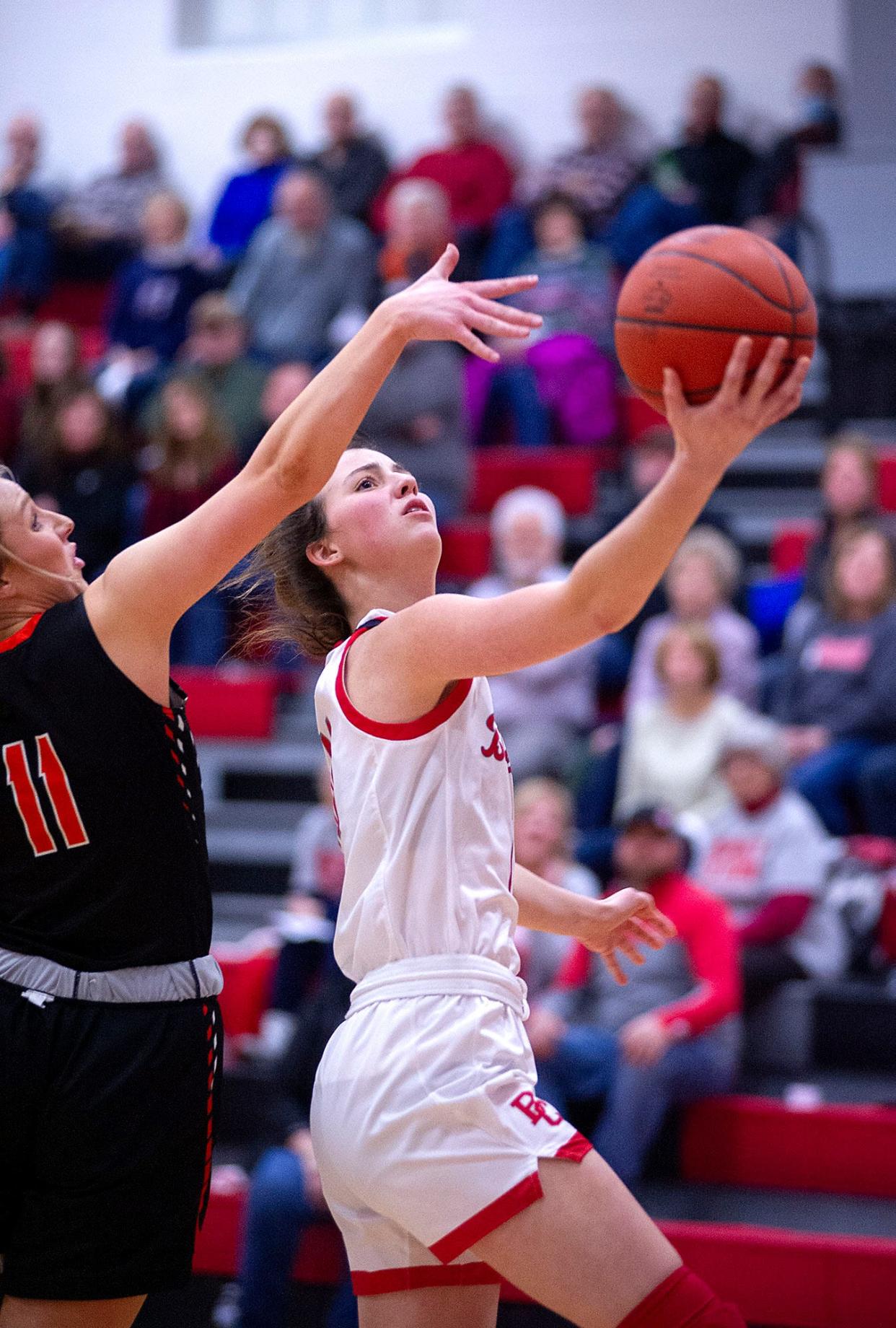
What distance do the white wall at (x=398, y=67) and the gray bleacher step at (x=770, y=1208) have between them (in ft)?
25.3

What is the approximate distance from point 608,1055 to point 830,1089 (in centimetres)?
82

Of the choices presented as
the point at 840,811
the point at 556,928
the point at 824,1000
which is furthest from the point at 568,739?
the point at 556,928

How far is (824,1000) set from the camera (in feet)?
18.3

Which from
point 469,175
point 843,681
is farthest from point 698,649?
point 469,175

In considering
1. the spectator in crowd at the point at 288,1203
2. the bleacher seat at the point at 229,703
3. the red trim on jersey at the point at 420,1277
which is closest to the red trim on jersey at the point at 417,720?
the red trim on jersey at the point at 420,1277

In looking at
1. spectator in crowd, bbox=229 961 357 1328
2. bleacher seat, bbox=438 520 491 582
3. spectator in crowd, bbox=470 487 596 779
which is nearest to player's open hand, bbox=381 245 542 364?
spectator in crowd, bbox=229 961 357 1328

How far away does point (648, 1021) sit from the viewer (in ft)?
16.7

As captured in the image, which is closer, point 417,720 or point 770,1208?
point 417,720

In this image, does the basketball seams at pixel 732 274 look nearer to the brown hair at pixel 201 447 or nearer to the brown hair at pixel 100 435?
the brown hair at pixel 201 447

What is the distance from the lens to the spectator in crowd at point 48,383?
28.2ft

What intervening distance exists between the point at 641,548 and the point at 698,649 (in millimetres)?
4328

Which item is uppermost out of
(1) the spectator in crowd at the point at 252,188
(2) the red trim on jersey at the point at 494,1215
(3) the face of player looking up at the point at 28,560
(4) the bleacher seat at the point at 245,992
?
(1) the spectator in crowd at the point at 252,188

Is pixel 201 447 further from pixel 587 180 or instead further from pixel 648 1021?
pixel 648 1021

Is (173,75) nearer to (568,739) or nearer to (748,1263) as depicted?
(568,739)
